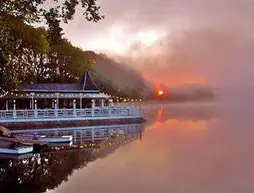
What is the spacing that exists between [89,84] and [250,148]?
24965 mm

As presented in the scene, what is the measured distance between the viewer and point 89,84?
2010 inches

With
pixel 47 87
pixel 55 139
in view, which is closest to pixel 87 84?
pixel 47 87

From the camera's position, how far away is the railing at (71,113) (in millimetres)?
41422

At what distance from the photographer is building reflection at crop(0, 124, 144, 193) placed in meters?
16.7

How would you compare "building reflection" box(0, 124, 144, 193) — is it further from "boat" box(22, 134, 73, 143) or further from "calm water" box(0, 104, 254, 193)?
"boat" box(22, 134, 73, 143)

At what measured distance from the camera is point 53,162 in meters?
21.4

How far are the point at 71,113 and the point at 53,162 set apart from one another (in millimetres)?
23102

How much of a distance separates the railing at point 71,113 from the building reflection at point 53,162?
968cm

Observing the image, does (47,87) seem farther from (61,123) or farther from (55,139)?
(55,139)

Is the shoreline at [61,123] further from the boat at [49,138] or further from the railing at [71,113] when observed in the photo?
the boat at [49,138]

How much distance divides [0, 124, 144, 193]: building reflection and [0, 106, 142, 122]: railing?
9.68m

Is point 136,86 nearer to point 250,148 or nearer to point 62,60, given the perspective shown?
point 62,60

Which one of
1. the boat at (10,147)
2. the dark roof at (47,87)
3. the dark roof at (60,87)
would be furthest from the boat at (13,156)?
the dark roof at (47,87)

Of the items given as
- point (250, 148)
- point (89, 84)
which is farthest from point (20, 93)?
point (250, 148)
